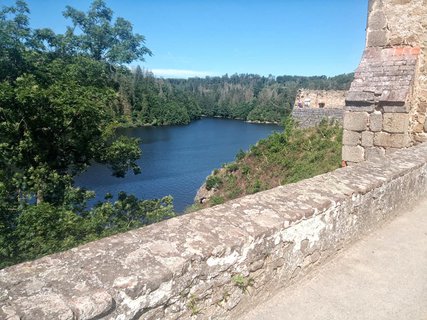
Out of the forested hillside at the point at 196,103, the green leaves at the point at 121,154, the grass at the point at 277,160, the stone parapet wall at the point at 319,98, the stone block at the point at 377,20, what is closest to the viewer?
the stone block at the point at 377,20

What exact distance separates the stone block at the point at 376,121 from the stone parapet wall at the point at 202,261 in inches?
128

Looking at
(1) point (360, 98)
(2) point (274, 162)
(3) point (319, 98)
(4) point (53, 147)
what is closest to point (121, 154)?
(4) point (53, 147)

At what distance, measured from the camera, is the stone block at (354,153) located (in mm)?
6504

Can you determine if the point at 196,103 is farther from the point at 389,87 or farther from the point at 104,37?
the point at 389,87

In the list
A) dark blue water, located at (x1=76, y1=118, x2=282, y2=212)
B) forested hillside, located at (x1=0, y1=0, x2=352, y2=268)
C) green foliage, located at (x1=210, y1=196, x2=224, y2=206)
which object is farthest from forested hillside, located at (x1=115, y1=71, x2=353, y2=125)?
forested hillside, located at (x1=0, y1=0, x2=352, y2=268)

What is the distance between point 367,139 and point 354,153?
34cm

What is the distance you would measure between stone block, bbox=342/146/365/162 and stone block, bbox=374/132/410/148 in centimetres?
29

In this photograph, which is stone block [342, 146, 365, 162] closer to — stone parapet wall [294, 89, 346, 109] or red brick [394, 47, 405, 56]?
red brick [394, 47, 405, 56]

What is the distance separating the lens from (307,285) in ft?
9.03

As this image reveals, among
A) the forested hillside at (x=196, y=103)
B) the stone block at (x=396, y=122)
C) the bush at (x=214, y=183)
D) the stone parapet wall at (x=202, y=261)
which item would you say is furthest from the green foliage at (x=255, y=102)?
the stone parapet wall at (x=202, y=261)

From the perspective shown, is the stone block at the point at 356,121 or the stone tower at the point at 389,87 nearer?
the stone tower at the point at 389,87

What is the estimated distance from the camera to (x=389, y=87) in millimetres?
6203

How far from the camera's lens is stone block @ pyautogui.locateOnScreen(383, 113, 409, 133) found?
240 inches

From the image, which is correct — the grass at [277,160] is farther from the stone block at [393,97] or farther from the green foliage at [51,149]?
the stone block at [393,97]
